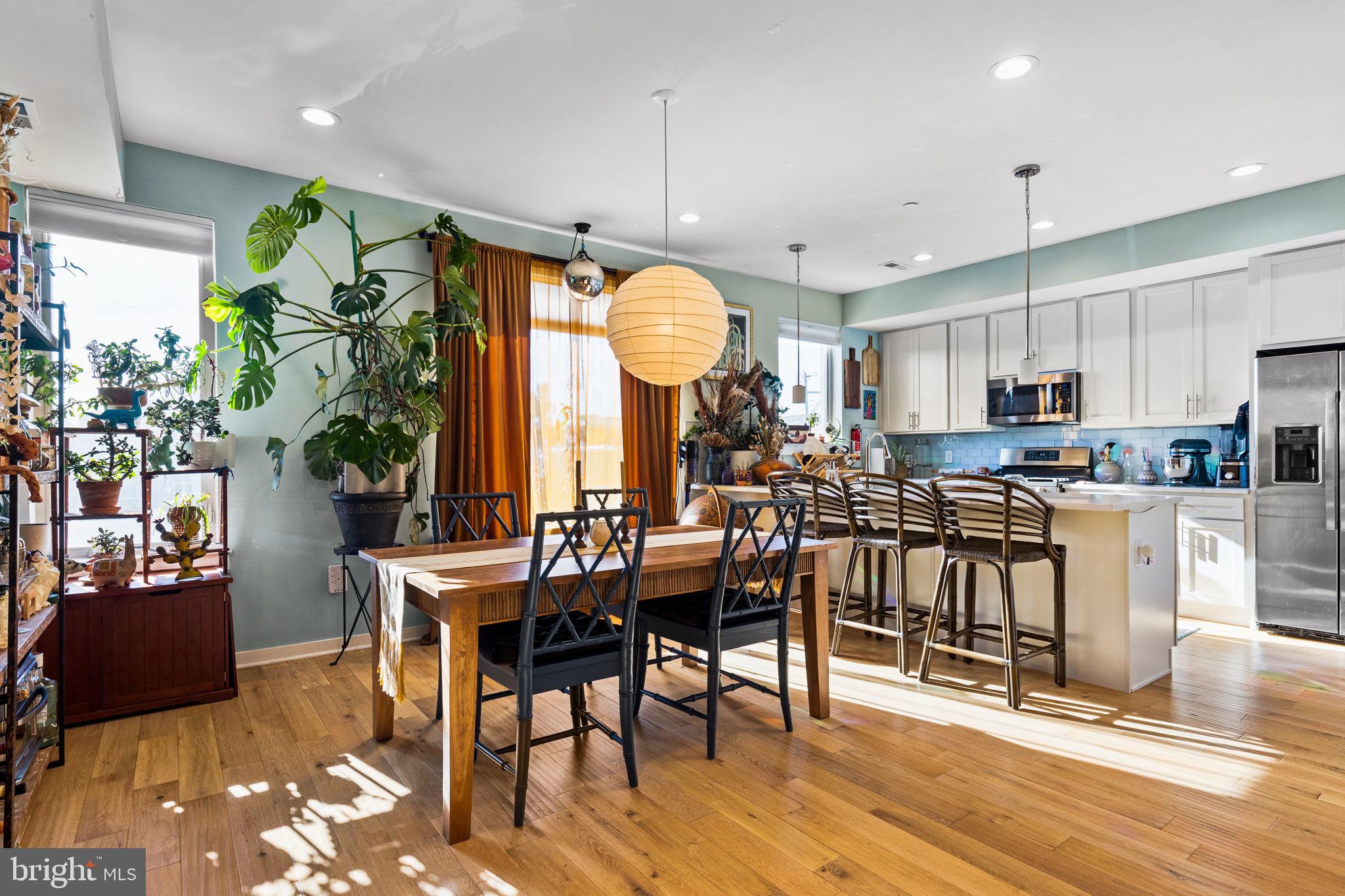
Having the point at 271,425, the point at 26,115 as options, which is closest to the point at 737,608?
the point at 271,425

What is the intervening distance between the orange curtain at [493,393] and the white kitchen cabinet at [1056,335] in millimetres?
4035

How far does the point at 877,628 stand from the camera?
3.48 m

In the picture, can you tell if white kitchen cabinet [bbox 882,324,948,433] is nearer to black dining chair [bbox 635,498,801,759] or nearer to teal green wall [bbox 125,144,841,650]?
black dining chair [bbox 635,498,801,759]

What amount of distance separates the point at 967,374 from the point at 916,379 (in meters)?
0.52

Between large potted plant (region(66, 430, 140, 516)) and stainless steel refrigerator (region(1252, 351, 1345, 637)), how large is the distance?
609 centimetres

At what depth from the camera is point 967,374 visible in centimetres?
623

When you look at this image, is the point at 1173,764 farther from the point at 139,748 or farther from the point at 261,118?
the point at 261,118

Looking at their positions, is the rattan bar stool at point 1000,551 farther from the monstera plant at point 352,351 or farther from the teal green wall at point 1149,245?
the monstera plant at point 352,351

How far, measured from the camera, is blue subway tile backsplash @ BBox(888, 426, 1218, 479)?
5.30 meters

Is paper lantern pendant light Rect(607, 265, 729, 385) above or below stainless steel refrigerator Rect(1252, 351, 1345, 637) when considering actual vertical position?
above

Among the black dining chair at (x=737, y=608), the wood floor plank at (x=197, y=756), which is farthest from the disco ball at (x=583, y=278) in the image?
the wood floor plank at (x=197, y=756)

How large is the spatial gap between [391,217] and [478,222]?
21.4 inches

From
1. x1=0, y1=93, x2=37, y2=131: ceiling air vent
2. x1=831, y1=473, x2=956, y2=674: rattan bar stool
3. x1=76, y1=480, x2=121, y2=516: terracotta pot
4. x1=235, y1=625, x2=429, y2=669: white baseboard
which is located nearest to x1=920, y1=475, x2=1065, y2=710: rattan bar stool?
x1=831, y1=473, x2=956, y2=674: rattan bar stool

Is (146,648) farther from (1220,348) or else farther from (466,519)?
(1220,348)
